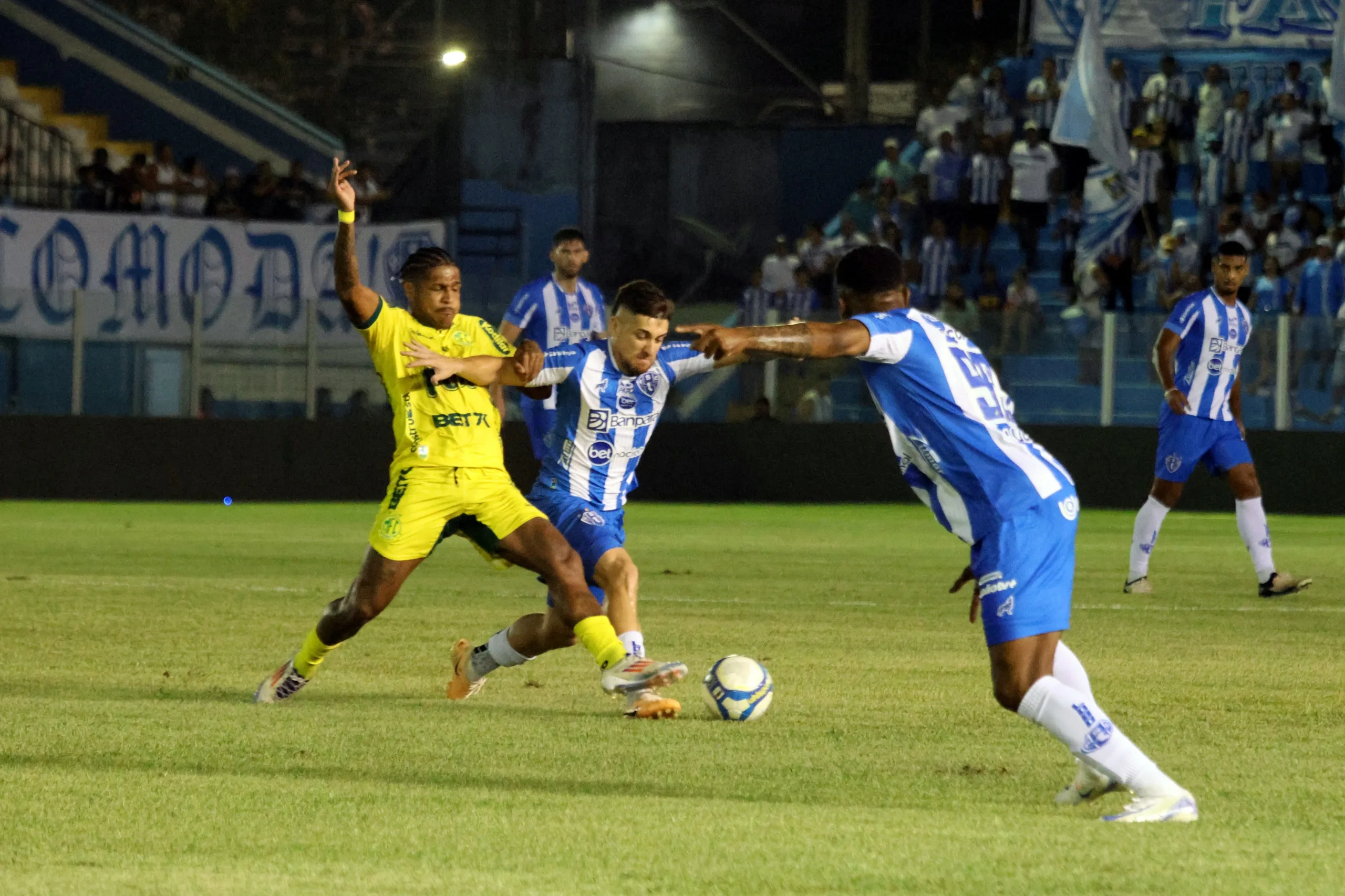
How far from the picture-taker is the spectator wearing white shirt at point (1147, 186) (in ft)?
95.3

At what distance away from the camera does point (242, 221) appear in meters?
29.8

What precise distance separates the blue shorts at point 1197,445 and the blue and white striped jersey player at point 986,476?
790 centimetres

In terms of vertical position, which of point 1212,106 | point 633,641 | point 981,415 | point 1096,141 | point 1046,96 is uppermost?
point 1046,96

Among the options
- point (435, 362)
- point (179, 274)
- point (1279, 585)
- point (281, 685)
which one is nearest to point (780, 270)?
point (179, 274)

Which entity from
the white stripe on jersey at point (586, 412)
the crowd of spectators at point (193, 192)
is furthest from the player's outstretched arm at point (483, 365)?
the crowd of spectators at point (193, 192)

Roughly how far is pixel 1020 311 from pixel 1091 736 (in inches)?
826

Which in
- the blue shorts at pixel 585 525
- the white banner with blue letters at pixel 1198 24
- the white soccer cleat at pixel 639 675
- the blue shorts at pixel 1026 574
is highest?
the white banner with blue letters at pixel 1198 24

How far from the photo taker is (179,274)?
2920 cm

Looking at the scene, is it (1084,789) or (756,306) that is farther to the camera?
(756,306)

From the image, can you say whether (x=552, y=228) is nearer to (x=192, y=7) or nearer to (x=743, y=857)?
(x=192, y=7)

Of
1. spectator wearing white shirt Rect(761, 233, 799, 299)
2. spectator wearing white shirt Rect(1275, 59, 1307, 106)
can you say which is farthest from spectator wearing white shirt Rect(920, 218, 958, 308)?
spectator wearing white shirt Rect(1275, 59, 1307, 106)

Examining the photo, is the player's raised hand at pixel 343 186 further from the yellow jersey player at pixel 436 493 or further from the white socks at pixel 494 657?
the white socks at pixel 494 657

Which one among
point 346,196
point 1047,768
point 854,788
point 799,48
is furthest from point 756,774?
point 799,48

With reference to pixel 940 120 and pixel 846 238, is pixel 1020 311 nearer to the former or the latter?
pixel 846 238
